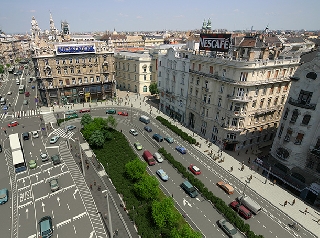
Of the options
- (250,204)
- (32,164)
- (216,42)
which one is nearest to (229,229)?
(250,204)

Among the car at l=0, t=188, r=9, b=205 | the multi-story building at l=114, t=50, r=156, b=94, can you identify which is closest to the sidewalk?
the multi-story building at l=114, t=50, r=156, b=94

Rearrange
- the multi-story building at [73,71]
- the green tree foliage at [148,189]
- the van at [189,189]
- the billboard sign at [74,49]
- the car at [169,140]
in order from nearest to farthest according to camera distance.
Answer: the green tree foliage at [148,189], the van at [189,189], the car at [169,140], the billboard sign at [74,49], the multi-story building at [73,71]

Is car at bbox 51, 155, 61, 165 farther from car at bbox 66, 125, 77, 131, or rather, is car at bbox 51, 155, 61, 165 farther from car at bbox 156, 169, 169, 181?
car at bbox 156, 169, 169, 181

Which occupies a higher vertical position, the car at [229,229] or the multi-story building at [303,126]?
the multi-story building at [303,126]

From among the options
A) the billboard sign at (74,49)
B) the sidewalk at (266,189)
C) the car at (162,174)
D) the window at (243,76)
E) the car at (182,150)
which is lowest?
the sidewalk at (266,189)

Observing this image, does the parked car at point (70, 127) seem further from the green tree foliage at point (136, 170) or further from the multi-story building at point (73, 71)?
the green tree foliage at point (136, 170)

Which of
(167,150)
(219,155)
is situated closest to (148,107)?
(167,150)

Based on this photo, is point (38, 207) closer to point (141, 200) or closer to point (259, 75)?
point (141, 200)

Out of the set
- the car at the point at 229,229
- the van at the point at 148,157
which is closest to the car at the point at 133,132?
the van at the point at 148,157

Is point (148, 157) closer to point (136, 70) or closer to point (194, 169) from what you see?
point (194, 169)
